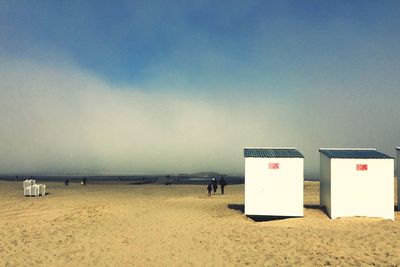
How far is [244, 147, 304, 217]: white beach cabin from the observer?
2139cm

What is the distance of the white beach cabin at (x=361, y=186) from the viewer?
2033cm

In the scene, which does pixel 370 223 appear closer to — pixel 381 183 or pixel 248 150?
pixel 381 183

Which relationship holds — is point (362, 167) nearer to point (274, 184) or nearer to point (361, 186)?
point (361, 186)

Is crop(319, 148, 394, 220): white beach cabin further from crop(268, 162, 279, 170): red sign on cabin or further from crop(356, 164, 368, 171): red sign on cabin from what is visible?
crop(268, 162, 279, 170): red sign on cabin

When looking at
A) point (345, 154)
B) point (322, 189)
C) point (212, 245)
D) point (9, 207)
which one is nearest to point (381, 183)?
point (345, 154)

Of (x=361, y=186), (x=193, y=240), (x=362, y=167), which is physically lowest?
(x=193, y=240)

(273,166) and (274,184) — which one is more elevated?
(273,166)

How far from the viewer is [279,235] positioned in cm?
1700

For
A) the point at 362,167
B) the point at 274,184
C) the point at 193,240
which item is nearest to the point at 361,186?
the point at 362,167

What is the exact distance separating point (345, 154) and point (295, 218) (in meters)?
4.48

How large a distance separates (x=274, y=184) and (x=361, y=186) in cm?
447

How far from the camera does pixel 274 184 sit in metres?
21.5

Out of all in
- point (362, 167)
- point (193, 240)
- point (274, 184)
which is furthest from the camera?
point (274, 184)

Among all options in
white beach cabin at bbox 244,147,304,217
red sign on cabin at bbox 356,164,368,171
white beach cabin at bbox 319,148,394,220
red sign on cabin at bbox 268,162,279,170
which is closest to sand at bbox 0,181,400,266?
white beach cabin at bbox 319,148,394,220
